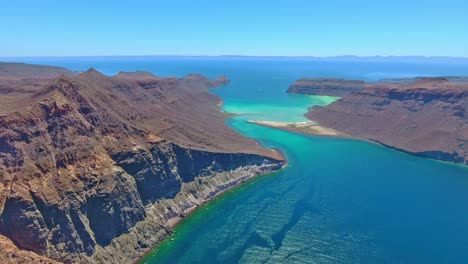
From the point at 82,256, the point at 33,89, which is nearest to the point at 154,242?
the point at 82,256

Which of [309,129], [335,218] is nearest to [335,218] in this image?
[335,218]

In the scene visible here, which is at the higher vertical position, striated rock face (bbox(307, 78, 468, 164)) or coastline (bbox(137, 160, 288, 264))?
striated rock face (bbox(307, 78, 468, 164))

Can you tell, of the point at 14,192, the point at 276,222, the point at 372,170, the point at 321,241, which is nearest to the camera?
the point at 14,192

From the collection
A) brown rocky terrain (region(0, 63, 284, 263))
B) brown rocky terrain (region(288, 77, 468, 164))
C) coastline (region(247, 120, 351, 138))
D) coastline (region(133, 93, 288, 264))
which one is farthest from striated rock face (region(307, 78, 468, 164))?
brown rocky terrain (region(0, 63, 284, 263))

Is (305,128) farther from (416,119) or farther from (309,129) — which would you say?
(416,119)

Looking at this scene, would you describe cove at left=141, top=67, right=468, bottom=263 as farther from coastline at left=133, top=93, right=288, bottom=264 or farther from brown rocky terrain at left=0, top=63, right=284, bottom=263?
brown rocky terrain at left=0, top=63, right=284, bottom=263

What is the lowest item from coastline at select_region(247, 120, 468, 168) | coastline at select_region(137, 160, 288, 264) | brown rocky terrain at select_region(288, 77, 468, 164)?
coastline at select_region(137, 160, 288, 264)

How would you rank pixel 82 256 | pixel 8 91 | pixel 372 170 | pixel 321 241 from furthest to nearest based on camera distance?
pixel 8 91 → pixel 372 170 → pixel 321 241 → pixel 82 256

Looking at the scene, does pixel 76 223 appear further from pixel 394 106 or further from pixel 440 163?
pixel 394 106
